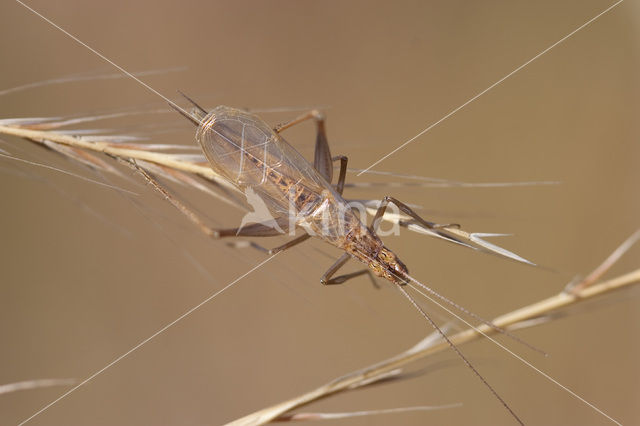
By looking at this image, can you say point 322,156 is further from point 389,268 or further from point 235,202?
point 235,202

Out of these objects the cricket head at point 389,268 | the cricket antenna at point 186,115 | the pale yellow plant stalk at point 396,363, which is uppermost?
the cricket antenna at point 186,115

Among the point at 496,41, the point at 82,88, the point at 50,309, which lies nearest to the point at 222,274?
the point at 50,309

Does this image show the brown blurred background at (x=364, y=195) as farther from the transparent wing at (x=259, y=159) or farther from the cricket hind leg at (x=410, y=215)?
the cricket hind leg at (x=410, y=215)

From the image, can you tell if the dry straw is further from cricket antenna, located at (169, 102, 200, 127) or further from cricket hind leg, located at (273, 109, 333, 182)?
cricket hind leg, located at (273, 109, 333, 182)

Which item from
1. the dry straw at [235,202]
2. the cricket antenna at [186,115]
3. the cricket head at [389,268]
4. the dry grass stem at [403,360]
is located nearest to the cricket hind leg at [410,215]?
the dry straw at [235,202]

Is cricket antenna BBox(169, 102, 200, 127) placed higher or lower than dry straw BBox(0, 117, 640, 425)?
higher

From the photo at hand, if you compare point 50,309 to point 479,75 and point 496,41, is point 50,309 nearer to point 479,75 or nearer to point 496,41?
point 479,75

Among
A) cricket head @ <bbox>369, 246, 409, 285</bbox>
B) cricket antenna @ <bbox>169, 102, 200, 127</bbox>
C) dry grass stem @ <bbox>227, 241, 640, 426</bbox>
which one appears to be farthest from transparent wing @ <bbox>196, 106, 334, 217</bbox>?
dry grass stem @ <bbox>227, 241, 640, 426</bbox>
